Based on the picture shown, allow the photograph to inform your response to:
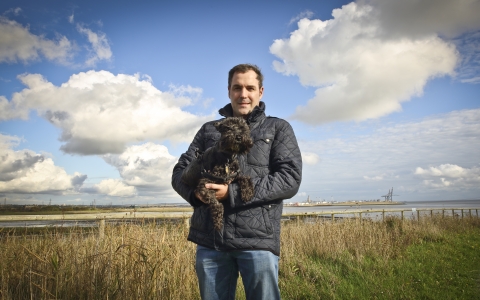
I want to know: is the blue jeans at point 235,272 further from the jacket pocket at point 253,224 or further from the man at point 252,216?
the jacket pocket at point 253,224

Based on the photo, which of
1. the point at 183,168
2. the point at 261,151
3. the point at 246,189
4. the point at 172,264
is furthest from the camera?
the point at 172,264

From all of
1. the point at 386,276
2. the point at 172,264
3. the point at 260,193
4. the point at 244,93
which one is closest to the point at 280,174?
the point at 260,193

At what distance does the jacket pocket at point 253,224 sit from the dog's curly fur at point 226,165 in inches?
5.4

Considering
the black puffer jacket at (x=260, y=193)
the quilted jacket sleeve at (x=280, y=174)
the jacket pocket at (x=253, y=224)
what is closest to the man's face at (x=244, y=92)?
the black puffer jacket at (x=260, y=193)


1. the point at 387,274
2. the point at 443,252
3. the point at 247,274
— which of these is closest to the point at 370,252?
the point at 387,274

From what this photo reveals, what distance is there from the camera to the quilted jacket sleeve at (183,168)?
2.51 m

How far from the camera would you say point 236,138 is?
2.40 m

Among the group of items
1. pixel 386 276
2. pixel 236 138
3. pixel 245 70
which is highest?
pixel 245 70

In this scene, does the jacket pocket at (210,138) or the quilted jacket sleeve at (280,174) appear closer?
the quilted jacket sleeve at (280,174)

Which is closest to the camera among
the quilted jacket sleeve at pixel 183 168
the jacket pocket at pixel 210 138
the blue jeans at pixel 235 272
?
the blue jeans at pixel 235 272

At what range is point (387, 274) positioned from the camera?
689 cm

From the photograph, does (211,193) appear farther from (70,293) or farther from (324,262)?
(324,262)

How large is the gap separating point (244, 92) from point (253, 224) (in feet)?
4.00

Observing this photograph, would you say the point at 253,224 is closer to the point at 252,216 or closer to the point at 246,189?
the point at 252,216
